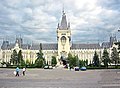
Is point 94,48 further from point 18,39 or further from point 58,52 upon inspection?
point 18,39

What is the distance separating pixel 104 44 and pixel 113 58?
74.4 metres

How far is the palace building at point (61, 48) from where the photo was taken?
17862cm

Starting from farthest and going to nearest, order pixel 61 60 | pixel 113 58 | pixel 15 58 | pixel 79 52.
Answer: pixel 79 52, pixel 61 60, pixel 15 58, pixel 113 58

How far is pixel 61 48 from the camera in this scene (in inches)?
7018

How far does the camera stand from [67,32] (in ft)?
586

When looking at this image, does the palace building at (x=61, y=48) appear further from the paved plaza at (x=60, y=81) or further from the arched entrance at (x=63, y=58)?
the paved plaza at (x=60, y=81)

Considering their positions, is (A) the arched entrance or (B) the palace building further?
(B) the palace building

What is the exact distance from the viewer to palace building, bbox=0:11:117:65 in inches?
7032

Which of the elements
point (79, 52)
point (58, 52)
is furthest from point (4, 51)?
point (79, 52)

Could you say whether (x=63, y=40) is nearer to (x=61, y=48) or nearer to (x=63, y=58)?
(x=61, y=48)

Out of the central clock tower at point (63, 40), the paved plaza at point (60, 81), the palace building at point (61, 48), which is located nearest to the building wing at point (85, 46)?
the palace building at point (61, 48)

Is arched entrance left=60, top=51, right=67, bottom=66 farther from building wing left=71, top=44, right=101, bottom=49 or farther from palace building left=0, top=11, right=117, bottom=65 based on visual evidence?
building wing left=71, top=44, right=101, bottom=49

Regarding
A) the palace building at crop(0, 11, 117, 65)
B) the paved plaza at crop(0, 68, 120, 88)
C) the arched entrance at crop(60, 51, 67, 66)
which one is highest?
the palace building at crop(0, 11, 117, 65)

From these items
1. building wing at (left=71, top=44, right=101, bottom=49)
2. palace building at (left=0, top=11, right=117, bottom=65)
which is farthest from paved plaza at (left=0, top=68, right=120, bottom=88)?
building wing at (left=71, top=44, right=101, bottom=49)
